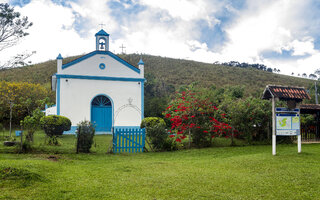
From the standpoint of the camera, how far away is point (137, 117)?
63.6 feet

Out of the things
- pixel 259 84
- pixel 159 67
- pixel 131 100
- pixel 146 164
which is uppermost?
pixel 159 67

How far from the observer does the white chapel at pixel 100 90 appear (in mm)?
18094

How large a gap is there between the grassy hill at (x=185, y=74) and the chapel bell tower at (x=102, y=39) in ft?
62.1

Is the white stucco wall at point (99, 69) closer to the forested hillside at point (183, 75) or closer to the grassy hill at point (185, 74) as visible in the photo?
the forested hillside at point (183, 75)

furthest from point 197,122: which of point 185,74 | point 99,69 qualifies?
point 185,74

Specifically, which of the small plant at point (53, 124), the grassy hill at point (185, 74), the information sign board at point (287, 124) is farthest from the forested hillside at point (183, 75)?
the information sign board at point (287, 124)

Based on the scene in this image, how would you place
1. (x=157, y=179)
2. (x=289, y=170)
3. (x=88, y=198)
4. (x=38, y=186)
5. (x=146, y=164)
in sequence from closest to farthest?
1. (x=88, y=198)
2. (x=38, y=186)
3. (x=157, y=179)
4. (x=289, y=170)
5. (x=146, y=164)

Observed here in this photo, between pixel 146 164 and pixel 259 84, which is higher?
pixel 259 84

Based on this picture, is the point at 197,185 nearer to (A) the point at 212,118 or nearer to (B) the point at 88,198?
(B) the point at 88,198

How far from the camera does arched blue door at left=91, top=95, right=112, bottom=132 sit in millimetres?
18672

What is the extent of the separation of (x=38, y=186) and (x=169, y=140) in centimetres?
687

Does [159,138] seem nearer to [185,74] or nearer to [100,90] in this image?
[100,90]

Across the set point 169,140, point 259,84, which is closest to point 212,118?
point 169,140

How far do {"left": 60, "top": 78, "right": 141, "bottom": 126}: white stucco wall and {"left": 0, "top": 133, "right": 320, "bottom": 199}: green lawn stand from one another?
9218 millimetres
